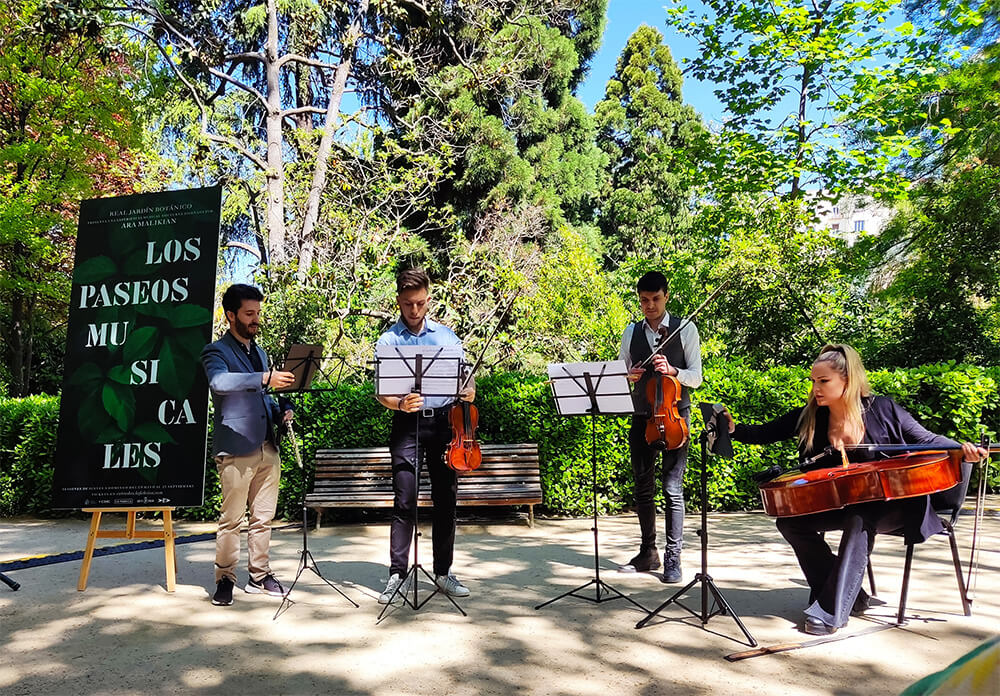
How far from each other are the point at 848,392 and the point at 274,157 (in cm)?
1233

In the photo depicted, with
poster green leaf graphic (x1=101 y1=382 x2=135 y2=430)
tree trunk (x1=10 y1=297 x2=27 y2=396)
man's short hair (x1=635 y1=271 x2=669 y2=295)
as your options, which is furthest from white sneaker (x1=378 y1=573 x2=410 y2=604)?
tree trunk (x1=10 y1=297 x2=27 y2=396)

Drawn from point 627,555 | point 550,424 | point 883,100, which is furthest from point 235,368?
point 883,100

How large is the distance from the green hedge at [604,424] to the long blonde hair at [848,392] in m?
3.94

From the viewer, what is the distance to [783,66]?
11.5 m

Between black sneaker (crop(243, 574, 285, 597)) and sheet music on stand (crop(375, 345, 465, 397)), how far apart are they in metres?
1.68

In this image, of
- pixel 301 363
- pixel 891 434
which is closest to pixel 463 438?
pixel 301 363

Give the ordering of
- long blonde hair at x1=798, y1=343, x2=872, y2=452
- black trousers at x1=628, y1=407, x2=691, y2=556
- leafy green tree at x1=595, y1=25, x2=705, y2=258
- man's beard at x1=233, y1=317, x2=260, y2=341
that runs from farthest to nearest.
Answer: leafy green tree at x1=595, y1=25, x2=705, y2=258, black trousers at x1=628, y1=407, x2=691, y2=556, man's beard at x1=233, y1=317, x2=260, y2=341, long blonde hair at x1=798, y1=343, x2=872, y2=452

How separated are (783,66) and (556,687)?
10.8m

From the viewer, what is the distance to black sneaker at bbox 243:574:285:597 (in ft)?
16.8

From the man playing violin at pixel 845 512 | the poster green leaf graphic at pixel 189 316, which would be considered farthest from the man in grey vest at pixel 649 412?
the poster green leaf graphic at pixel 189 316

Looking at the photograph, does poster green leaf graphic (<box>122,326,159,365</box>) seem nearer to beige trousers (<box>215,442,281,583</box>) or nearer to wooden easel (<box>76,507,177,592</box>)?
wooden easel (<box>76,507,177,592</box>)

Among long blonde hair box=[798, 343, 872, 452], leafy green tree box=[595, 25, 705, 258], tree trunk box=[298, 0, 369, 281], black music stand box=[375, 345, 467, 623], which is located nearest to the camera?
long blonde hair box=[798, 343, 872, 452]

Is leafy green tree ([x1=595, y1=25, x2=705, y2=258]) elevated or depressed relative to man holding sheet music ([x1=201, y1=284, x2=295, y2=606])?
elevated

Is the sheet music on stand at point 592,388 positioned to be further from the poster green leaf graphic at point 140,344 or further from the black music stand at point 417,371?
the poster green leaf graphic at point 140,344
